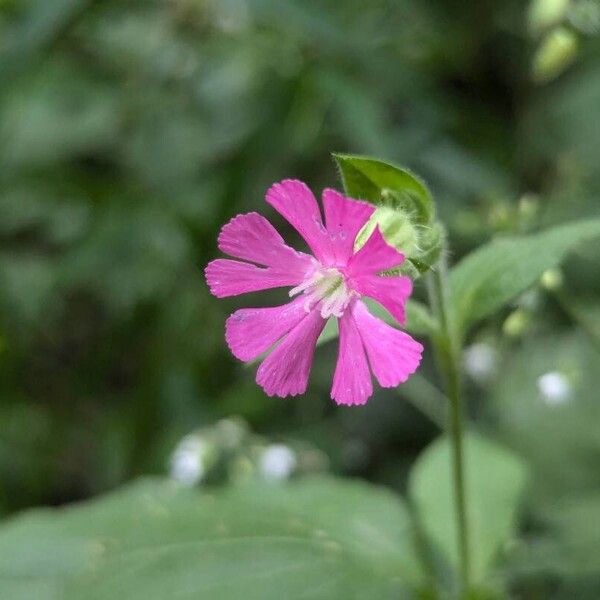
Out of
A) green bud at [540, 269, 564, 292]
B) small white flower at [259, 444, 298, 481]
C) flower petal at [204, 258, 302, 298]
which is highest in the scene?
flower petal at [204, 258, 302, 298]

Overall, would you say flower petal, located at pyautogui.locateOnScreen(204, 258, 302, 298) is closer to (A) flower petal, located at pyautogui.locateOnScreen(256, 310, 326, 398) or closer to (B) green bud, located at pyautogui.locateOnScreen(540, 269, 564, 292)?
(A) flower petal, located at pyautogui.locateOnScreen(256, 310, 326, 398)

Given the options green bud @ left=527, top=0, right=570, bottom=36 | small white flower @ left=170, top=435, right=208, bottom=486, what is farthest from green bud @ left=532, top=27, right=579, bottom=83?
Answer: small white flower @ left=170, top=435, right=208, bottom=486

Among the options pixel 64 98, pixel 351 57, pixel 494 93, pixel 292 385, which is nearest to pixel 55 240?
pixel 64 98

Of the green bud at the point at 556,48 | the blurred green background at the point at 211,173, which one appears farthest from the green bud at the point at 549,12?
the blurred green background at the point at 211,173

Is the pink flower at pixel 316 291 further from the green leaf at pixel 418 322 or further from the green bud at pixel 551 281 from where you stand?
the green bud at pixel 551 281

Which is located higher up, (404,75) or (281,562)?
(404,75)

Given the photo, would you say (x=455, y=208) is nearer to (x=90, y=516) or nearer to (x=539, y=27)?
(x=539, y=27)
